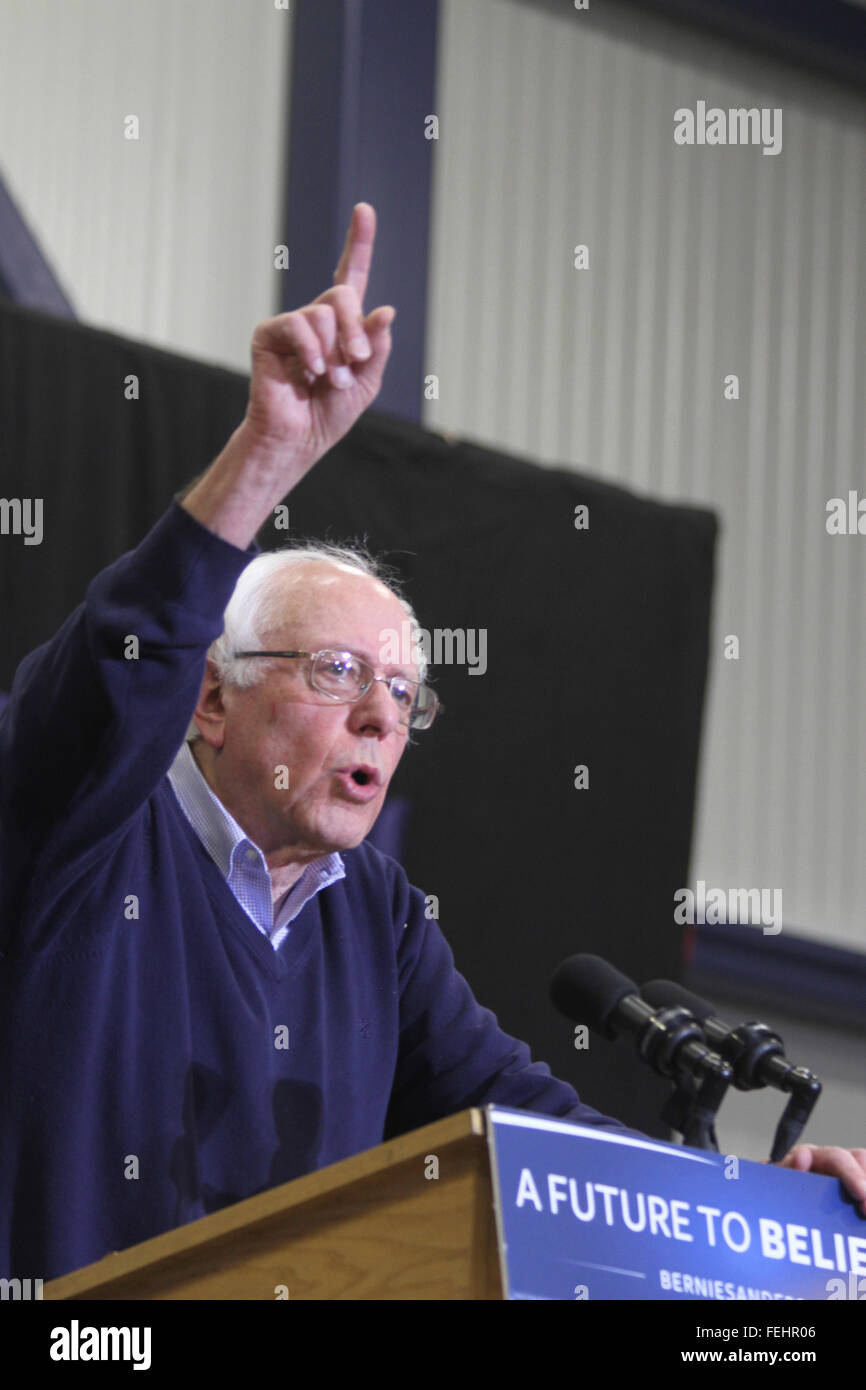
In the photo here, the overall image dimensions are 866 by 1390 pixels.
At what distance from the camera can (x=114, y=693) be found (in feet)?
5.87

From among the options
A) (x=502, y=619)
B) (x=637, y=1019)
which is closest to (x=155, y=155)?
(x=502, y=619)

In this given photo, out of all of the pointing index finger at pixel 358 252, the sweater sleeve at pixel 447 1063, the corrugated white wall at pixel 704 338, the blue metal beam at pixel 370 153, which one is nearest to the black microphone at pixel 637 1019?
the sweater sleeve at pixel 447 1063

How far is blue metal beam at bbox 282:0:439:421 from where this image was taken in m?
4.43

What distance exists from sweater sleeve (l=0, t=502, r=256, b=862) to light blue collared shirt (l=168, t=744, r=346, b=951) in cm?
35

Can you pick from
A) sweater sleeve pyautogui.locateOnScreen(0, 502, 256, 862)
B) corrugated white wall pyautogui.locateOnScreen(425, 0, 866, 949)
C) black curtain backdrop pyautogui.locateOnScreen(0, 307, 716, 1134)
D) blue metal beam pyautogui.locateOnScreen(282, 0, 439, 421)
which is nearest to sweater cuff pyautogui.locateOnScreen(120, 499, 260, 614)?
sweater sleeve pyautogui.locateOnScreen(0, 502, 256, 862)

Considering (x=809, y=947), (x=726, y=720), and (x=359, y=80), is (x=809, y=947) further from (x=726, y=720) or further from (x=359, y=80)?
(x=359, y=80)

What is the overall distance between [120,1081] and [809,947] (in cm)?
332

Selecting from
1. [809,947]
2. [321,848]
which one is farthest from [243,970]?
[809,947]

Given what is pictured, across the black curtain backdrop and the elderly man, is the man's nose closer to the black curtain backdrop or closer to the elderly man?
the elderly man

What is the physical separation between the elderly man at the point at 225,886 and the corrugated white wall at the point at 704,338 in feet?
8.32

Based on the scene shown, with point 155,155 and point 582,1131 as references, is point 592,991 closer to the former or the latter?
point 582,1131

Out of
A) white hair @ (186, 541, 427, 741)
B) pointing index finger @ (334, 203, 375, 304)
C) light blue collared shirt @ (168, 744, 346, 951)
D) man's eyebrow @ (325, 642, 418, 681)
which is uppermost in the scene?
pointing index finger @ (334, 203, 375, 304)

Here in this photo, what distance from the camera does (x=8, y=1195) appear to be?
77.4 inches

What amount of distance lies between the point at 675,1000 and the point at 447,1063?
457mm
